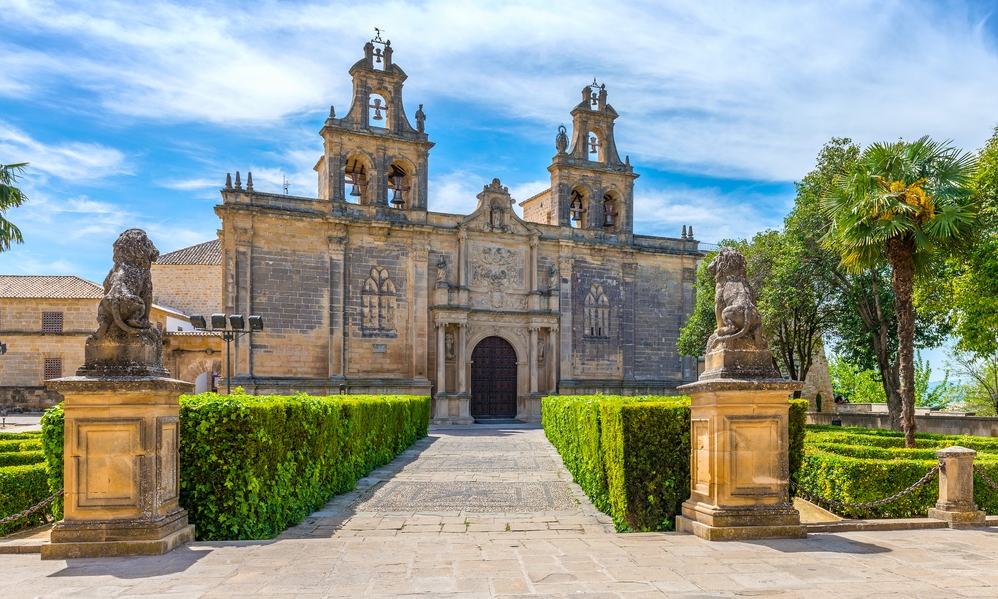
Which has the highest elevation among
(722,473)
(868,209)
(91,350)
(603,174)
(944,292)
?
(603,174)

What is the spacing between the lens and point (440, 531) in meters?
8.04

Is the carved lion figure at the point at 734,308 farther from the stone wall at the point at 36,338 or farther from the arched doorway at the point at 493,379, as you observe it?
the stone wall at the point at 36,338

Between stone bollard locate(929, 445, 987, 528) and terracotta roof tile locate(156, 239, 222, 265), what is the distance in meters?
41.2

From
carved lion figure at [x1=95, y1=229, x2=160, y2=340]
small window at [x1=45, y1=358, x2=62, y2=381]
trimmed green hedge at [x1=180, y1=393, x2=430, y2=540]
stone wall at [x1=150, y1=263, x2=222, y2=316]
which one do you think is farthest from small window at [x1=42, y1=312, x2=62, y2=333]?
carved lion figure at [x1=95, y1=229, x2=160, y2=340]

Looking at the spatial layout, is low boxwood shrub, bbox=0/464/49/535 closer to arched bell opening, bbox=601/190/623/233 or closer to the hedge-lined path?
the hedge-lined path

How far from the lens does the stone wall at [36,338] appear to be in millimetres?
35438

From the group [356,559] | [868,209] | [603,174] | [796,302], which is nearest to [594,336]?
[603,174]

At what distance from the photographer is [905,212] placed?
12922 mm

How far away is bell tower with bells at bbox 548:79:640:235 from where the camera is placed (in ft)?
104

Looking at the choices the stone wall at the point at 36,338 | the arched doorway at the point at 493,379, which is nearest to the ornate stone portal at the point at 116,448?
the arched doorway at the point at 493,379

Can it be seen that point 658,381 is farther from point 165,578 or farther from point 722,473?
point 165,578

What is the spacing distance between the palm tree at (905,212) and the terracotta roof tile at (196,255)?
37.8 meters

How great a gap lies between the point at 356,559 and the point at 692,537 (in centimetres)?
362

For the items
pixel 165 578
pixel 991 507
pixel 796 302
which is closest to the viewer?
pixel 165 578
